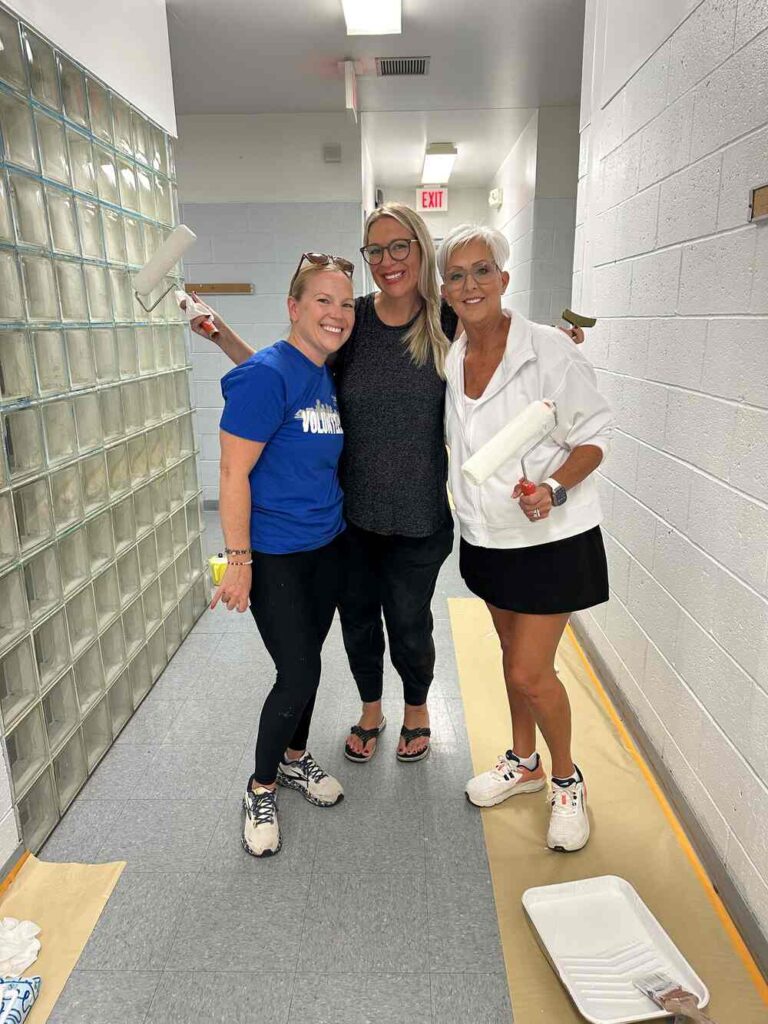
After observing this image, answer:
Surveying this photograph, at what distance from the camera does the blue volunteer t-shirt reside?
159 cm

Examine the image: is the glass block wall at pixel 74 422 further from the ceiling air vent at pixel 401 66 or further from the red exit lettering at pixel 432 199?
the red exit lettering at pixel 432 199

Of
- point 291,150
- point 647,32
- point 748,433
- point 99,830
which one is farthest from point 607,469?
point 291,150

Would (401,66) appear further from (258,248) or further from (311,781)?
(311,781)

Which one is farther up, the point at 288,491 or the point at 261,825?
the point at 288,491

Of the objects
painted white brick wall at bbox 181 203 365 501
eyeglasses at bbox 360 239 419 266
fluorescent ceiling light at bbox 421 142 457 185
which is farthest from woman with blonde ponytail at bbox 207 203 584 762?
fluorescent ceiling light at bbox 421 142 457 185

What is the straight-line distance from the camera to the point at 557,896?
162cm

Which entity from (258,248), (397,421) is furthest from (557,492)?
(258,248)

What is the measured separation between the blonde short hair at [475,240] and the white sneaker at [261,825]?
4.67 feet

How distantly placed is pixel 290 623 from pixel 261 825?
1.82ft

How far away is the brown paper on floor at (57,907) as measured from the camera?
4.87 ft

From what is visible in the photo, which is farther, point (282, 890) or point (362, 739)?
point (362, 739)

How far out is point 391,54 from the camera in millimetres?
3568

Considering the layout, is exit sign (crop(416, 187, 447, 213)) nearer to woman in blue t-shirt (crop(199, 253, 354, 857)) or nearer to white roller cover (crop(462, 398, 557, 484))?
woman in blue t-shirt (crop(199, 253, 354, 857))

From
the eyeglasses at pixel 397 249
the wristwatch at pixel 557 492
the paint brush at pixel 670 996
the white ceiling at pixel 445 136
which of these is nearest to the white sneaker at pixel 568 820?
the paint brush at pixel 670 996
